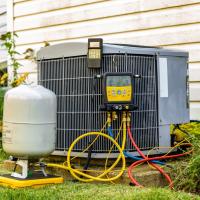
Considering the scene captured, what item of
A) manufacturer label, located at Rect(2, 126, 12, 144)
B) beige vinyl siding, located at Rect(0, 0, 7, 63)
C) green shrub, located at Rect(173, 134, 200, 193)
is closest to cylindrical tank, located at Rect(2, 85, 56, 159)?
manufacturer label, located at Rect(2, 126, 12, 144)

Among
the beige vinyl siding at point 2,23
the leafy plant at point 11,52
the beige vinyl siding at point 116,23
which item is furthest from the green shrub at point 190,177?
the beige vinyl siding at point 2,23

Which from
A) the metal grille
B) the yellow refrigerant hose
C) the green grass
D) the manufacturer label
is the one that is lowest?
the green grass

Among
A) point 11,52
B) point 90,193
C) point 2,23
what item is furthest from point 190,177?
point 2,23

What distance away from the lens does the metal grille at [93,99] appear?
4785mm

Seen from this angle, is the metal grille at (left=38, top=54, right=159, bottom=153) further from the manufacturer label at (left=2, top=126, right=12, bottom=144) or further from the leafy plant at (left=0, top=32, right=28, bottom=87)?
the leafy plant at (left=0, top=32, right=28, bottom=87)

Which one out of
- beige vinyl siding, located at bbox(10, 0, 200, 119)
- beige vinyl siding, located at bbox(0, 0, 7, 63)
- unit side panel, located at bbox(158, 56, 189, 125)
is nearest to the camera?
unit side panel, located at bbox(158, 56, 189, 125)

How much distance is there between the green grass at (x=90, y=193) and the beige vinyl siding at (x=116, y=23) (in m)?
2.31

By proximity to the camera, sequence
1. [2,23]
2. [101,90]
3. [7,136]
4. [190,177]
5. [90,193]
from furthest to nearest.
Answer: [2,23]
[101,90]
[7,136]
[190,177]
[90,193]

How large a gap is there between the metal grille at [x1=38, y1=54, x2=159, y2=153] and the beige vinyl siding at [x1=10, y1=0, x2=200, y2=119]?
1.36 metres

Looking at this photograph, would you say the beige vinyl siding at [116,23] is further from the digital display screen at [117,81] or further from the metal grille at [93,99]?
the digital display screen at [117,81]

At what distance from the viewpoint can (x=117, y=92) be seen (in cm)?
462

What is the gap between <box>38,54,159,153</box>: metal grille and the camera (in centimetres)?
479

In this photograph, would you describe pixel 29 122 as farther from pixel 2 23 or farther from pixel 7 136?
pixel 2 23

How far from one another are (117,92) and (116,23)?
270 cm
